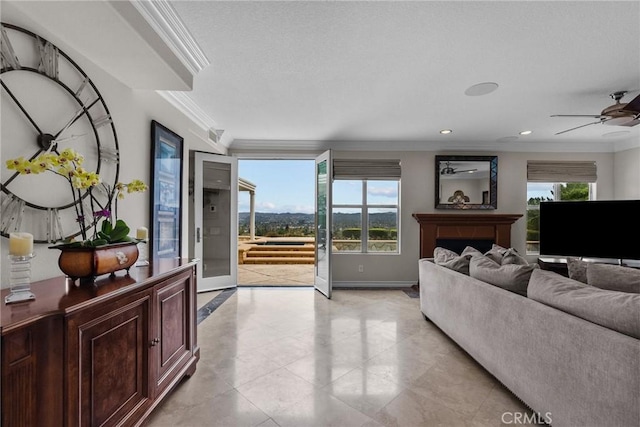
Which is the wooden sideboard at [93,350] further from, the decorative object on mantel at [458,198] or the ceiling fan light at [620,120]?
the decorative object on mantel at [458,198]

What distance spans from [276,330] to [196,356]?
36.2 inches

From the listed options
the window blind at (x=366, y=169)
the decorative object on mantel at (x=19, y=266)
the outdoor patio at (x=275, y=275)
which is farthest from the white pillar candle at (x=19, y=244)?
the window blind at (x=366, y=169)

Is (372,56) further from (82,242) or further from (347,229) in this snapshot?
(347,229)

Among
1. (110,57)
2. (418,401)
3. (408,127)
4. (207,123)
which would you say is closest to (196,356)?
(418,401)

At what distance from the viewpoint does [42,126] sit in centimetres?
147

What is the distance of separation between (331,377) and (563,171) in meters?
5.34

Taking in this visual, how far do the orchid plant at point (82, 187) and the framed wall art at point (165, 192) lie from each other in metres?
0.53

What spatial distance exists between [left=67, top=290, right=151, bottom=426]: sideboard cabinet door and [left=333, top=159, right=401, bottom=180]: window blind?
3641mm

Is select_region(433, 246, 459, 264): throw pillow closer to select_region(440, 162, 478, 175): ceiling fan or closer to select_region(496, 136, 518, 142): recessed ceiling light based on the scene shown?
select_region(440, 162, 478, 175): ceiling fan

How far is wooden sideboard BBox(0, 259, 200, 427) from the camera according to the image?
0.98 m

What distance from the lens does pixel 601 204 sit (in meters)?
4.07

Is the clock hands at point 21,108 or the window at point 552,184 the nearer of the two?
the clock hands at point 21,108

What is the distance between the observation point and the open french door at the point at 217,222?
4.32 m

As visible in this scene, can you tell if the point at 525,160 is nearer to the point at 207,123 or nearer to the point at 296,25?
the point at 296,25
